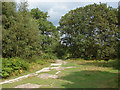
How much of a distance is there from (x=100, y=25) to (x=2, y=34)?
44.3ft

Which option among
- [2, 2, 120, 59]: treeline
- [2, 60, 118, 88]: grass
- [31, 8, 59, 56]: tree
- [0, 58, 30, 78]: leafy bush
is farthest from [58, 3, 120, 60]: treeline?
[0, 58, 30, 78]: leafy bush

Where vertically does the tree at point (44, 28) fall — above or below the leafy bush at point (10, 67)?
above

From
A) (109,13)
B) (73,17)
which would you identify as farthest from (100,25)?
(73,17)

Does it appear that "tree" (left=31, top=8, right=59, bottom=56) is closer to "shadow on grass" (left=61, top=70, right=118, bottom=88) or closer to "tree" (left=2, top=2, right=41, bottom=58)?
"tree" (left=2, top=2, right=41, bottom=58)

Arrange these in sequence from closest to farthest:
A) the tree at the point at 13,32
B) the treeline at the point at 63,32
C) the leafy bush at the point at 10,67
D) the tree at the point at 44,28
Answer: the leafy bush at the point at 10,67
the tree at the point at 13,32
the treeline at the point at 63,32
the tree at the point at 44,28

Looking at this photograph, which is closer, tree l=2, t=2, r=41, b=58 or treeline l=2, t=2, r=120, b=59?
tree l=2, t=2, r=41, b=58

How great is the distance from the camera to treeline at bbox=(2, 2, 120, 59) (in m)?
9.15

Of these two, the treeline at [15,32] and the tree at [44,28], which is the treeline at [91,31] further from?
the treeline at [15,32]

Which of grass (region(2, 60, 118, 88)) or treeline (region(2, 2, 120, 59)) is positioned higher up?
treeline (region(2, 2, 120, 59))

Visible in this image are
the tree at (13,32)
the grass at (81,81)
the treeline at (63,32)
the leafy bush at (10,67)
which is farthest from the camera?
the treeline at (63,32)

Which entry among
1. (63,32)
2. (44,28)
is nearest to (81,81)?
(44,28)

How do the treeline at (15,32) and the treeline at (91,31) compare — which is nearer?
the treeline at (15,32)

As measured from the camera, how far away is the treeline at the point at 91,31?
55.0ft

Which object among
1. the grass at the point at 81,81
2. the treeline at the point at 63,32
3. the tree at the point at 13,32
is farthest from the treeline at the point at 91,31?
the tree at the point at 13,32
